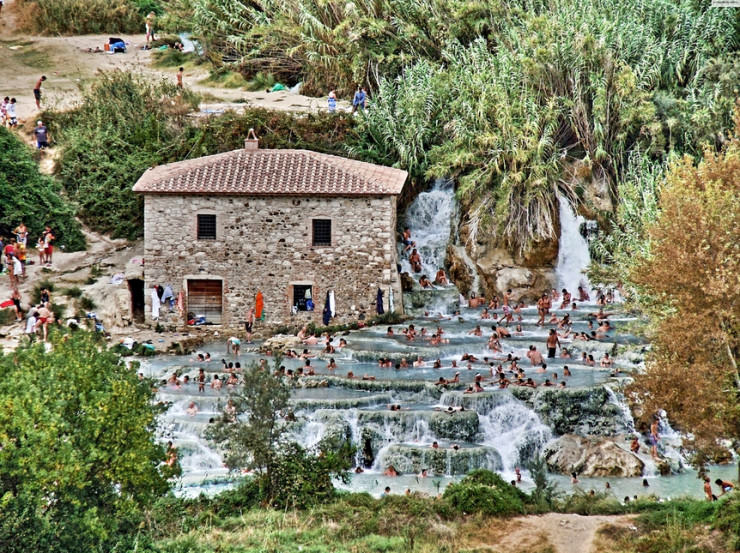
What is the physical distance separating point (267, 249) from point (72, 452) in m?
19.3

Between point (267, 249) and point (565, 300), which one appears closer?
point (267, 249)

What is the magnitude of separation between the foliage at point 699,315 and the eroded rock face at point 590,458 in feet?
21.7

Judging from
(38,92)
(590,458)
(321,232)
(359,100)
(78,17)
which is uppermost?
(78,17)

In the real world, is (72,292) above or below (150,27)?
below

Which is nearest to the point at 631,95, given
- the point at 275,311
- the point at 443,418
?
the point at 275,311

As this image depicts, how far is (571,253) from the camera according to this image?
1708 inches

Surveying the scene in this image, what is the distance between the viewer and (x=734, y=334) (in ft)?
76.0

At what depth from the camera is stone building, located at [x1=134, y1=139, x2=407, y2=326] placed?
3941 centimetres

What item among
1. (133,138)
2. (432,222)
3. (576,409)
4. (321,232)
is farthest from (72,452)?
(133,138)

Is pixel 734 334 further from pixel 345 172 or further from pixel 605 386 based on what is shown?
pixel 345 172

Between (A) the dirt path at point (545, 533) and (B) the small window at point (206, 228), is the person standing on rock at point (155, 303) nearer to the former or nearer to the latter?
(B) the small window at point (206, 228)

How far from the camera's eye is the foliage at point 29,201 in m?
41.9

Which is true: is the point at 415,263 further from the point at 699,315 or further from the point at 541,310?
the point at 699,315

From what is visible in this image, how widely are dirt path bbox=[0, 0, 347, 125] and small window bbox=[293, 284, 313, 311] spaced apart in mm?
11678
